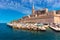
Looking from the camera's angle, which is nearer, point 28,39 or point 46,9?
point 28,39

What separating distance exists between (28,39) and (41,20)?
85.5ft

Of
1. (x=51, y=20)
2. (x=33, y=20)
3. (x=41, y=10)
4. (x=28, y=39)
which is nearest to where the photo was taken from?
(x=28, y=39)

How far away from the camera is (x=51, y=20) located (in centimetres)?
3562

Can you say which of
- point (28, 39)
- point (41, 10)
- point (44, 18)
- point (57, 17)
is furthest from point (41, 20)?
point (28, 39)

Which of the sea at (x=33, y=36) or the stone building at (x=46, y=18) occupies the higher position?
the stone building at (x=46, y=18)

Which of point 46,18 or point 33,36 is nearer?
point 33,36

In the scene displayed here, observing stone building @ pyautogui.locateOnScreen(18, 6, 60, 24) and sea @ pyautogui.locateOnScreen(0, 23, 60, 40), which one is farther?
stone building @ pyautogui.locateOnScreen(18, 6, 60, 24)

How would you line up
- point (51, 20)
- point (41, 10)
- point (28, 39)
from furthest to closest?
point (41, 10) < point (51, 20) < point (28, 39)

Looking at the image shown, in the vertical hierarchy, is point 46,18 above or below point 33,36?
above

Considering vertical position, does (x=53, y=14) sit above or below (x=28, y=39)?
above

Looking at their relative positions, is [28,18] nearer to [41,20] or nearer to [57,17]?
[41,20]

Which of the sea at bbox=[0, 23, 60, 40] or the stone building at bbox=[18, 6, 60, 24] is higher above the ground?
the stone building at bbox=[18, 6, 60, 24]

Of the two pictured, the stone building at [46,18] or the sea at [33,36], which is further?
the stone building at [46,18]

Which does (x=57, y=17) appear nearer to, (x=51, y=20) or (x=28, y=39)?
(x=51, y=20)
